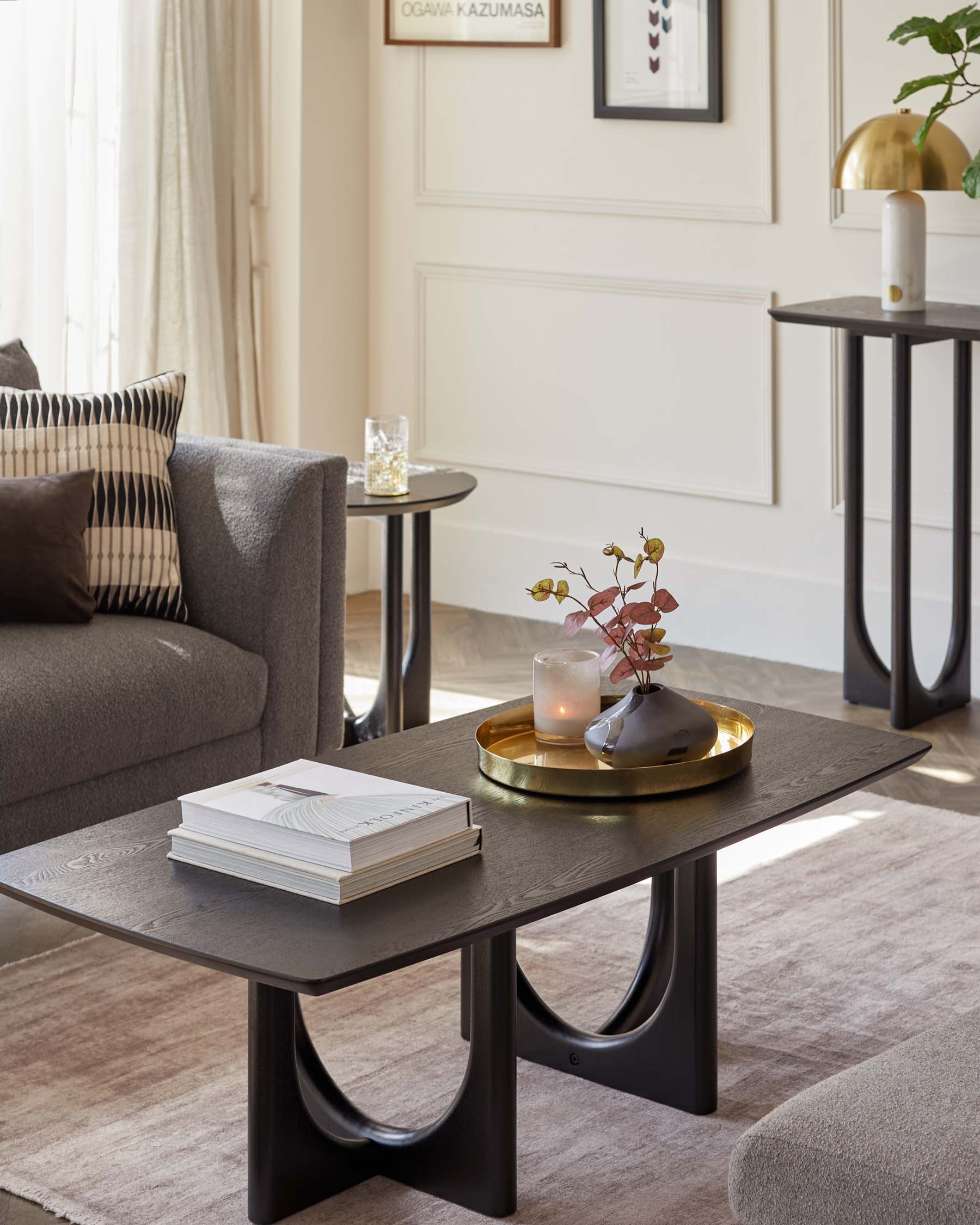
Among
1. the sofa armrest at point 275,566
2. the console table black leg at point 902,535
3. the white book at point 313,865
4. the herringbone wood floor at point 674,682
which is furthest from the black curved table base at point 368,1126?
the console table black leg at point 902,535

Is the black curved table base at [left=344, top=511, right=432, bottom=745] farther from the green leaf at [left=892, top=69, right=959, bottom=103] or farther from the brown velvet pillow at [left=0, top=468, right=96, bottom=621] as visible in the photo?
the green leaf at [left=892, top=69, right=959, bottom=103]

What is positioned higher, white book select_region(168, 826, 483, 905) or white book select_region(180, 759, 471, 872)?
white book select_region(180, 759, 471, 872)

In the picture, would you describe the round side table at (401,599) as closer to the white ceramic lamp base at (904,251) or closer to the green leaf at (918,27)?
the white ceramic lamp base at (904,251)

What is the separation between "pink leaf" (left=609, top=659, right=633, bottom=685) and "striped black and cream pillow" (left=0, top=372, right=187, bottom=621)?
4.10ft

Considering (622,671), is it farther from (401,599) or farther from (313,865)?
(401,599)

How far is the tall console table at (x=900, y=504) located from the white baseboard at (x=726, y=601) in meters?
0.23

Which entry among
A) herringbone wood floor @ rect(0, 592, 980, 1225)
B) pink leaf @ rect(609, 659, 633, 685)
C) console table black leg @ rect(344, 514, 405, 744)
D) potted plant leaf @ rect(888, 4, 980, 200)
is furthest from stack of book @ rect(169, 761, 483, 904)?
potted plant leaf @ rect(888, 4, 980, 200)

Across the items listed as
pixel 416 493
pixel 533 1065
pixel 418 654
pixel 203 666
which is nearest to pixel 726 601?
pixel 418 654

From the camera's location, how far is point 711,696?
259 cm

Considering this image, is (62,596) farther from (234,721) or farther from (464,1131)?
(464,1131)

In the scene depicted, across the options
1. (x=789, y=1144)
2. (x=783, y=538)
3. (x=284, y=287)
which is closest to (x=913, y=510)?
(x=783, y=538)

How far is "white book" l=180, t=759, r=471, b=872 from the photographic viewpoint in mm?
1898

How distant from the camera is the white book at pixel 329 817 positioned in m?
1.90

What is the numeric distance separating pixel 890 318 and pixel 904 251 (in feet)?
0.54
